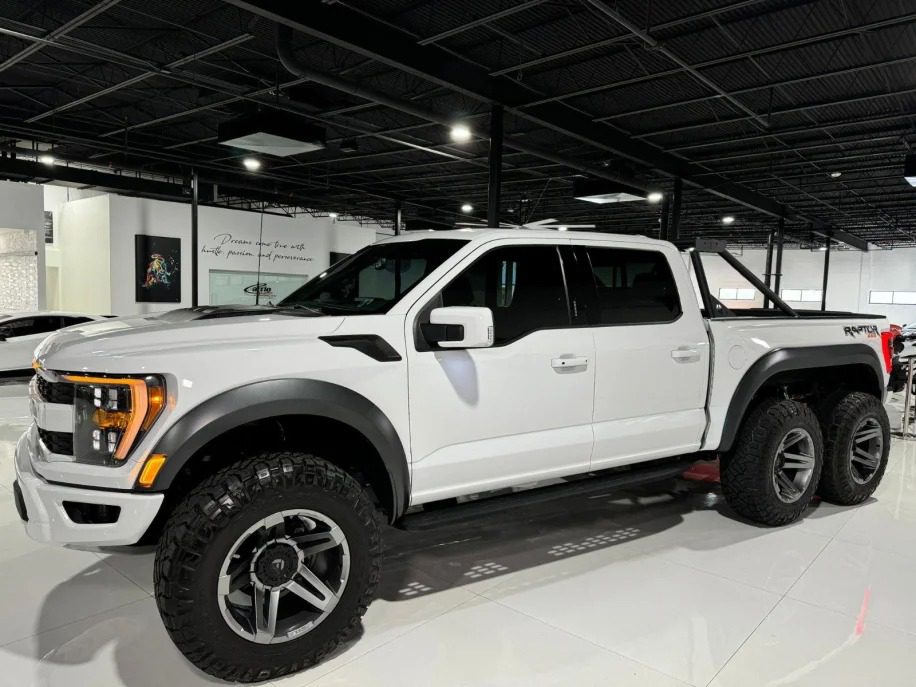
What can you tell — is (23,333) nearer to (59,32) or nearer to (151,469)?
(59,32)

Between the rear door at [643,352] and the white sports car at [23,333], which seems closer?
the rear door at [643,352]

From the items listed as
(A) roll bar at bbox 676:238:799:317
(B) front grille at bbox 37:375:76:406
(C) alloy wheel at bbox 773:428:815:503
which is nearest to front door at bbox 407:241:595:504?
(A) roll bar at bbox 676:238:799:317

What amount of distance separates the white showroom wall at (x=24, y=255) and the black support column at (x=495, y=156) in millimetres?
9958

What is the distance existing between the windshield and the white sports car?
8.46m

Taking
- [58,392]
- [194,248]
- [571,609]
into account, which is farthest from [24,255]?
[571,609]

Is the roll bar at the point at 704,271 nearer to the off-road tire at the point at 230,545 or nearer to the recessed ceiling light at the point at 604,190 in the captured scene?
the off-road tire at the point at 230,545

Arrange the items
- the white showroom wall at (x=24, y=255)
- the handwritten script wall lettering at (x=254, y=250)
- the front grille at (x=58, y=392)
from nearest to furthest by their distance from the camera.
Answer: the front grille at (x=58, y=392), the white showroom wall at (x=24, y=255), the handwritten script wall lettering at (x=254, y=250)

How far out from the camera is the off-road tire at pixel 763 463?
378 cm

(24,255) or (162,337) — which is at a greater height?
(24,255)

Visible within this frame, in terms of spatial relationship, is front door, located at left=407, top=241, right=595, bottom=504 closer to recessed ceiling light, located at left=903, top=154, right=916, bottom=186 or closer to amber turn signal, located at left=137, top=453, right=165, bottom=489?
amber turn signal, located at left=137, top=453, right=165, bottom=489

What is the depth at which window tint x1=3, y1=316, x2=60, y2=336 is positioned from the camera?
977 cm

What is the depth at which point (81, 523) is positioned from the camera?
6.95 ft

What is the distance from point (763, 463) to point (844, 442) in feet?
3.04

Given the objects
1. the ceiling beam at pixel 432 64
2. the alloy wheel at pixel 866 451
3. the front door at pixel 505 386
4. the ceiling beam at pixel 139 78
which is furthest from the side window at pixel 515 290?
the ceiling beam at pixel 139 78
